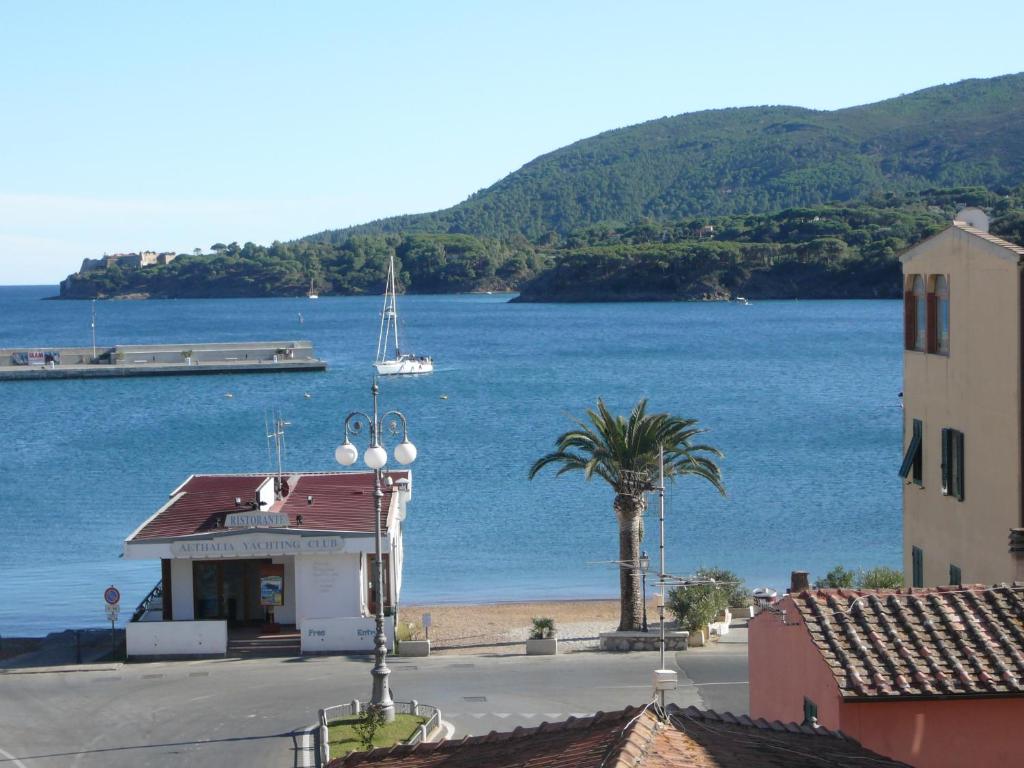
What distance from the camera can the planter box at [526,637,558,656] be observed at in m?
25.7

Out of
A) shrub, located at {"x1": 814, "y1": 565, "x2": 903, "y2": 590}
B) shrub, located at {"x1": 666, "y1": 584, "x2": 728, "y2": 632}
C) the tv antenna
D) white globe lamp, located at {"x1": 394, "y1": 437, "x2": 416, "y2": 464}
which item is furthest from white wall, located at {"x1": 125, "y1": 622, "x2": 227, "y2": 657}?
shrub, located at {"x1": 814, "y1": 565, "x2": 903, "y2": 590}

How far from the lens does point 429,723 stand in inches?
766

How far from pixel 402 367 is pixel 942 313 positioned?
98425mm

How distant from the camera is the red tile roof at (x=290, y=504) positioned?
90.9 feet

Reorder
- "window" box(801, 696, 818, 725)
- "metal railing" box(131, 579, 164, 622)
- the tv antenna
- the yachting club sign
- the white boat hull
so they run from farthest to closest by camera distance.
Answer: the white boat hull < the tv antenna < "metal railing" box(131, 579, 164, 622) < the yachting club sign < "window" box(801, 696, 818, 725)

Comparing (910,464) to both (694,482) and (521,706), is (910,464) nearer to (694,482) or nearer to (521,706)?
(521,706)

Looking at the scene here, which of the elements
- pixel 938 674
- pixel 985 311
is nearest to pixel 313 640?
pixel 985 311

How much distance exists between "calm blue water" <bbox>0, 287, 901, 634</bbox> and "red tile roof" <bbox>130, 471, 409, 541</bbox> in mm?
5632

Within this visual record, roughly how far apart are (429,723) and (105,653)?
31.1 feet

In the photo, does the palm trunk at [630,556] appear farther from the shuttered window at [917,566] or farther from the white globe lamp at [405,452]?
the white globe lamp at [405,452]

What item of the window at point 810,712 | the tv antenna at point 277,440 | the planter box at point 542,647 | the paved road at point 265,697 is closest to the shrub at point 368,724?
the paved road at point 265,697

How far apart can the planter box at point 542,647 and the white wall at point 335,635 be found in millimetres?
2605

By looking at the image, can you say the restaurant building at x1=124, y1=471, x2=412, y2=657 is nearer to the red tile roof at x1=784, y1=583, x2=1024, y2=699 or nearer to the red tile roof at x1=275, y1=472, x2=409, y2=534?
the red tile roof at x1=275, y1=472, x2=409, y2=534

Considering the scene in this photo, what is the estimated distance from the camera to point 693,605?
26031 millimetres
